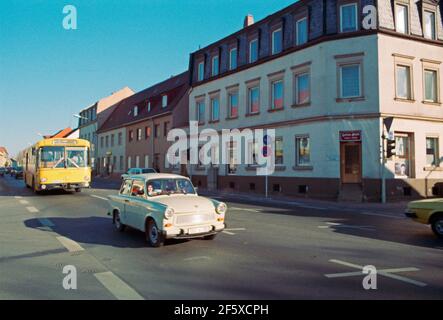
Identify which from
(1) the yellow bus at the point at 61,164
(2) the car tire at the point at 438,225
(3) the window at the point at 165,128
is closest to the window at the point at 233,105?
(3) the window at the point at 165,128

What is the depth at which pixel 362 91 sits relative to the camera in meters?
19.1

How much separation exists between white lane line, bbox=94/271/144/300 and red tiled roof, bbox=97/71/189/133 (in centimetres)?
3030

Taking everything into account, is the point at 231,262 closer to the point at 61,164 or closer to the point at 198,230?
the point at 198,230

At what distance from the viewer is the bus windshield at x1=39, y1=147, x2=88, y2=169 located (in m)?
19.2

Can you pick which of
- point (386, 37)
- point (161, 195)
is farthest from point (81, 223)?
point (386, 37)

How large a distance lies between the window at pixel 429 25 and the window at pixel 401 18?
133 centimetres

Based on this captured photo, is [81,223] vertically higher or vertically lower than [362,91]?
lower

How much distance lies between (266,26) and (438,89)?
37.0 ft

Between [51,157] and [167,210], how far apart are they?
14537 mm

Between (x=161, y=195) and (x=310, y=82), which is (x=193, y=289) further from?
(x=310, y=82)

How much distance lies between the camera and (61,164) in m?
19.4

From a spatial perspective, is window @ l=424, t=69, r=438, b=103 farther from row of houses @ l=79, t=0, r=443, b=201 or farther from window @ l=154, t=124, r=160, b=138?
window @ l=154, t=124, r=160, b=138

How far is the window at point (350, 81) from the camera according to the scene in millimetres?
19322
